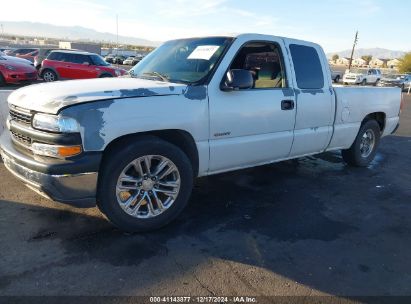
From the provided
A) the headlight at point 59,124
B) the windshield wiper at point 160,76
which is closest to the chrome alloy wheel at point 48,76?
the windshield wiper at point 160,76

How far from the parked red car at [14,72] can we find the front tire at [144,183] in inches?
459

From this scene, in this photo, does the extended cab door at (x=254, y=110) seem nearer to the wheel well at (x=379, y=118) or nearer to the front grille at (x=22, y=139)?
the front grille at (x=22, y=139)

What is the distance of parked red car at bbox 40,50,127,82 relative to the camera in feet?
56.7

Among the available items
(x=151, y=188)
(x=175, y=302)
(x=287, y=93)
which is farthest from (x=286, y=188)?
(x=175, y=302)

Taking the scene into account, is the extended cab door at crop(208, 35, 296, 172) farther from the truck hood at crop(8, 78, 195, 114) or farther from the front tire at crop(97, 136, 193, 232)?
the front tire at crop(97, 136, 193, 232)

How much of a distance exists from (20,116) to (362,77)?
35.2m

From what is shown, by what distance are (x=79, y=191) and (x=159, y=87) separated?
3.93 ft

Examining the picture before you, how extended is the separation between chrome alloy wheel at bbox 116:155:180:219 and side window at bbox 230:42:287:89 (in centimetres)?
164

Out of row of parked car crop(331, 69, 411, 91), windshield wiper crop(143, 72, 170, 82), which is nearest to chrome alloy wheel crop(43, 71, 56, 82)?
windshield wiper crop(143, 72, 170, 82)

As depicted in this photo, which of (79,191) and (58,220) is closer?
(79,191)

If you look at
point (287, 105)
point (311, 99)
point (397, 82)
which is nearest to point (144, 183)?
point (287, 105)

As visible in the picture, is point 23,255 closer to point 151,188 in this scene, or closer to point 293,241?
point 151,188

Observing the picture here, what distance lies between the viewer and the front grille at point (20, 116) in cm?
329

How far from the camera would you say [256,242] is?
350cm
